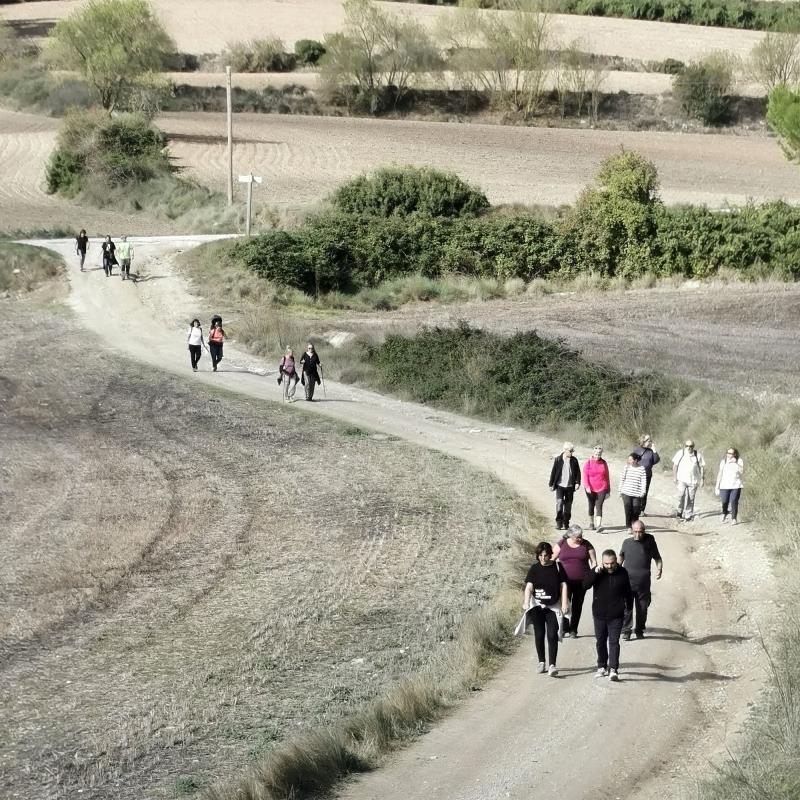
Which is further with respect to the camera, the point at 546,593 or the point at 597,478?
the point at 597,478

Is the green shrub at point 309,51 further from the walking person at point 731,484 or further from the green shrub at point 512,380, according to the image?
the walking person at point 731,484

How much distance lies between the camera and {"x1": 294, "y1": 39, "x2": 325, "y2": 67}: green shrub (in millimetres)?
95000

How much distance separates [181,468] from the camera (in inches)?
974

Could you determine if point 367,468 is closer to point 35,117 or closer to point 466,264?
point 466,264

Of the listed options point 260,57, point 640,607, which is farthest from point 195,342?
point 260,57

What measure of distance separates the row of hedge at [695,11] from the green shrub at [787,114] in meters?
64.4

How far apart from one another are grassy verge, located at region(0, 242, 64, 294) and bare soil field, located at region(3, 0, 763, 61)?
5707 centimetres

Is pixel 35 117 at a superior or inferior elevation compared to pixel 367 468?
superior

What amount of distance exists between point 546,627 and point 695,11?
10449 cm

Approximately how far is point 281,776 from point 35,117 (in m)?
73.9

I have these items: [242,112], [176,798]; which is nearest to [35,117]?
[242,112]

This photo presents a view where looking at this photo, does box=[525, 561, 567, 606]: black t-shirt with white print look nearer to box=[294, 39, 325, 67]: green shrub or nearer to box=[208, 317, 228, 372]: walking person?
box=[208, 317, 228, 372]: walking person

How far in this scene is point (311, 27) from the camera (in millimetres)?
103688

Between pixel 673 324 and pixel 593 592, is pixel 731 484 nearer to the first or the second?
pixel 593 592
